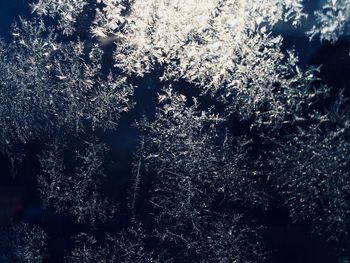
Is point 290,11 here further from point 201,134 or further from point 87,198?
point 87,198

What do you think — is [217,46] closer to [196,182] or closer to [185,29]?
[185,29]

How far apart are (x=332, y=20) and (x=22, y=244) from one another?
35.6 inches

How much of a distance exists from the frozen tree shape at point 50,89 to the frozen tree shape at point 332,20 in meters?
0.41

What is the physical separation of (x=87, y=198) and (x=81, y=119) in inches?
7.5

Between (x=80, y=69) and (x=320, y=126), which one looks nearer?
(x=320, y=126)

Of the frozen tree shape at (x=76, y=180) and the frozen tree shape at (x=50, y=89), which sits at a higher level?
the frozen tree shape at (x=50, y=89)

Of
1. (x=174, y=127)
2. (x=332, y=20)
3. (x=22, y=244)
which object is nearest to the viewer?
(x=332, y=20)

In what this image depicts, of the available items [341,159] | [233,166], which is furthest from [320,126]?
[233,166]

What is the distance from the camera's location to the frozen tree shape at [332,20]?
0.71 m

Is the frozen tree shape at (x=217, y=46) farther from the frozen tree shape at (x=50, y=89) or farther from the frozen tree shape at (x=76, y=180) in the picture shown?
the frozen tree shape at (x=76, y=180)

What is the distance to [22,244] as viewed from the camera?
1017 mm

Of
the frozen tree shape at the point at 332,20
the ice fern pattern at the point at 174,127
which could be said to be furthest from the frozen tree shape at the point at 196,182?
the frozen tree shape at the point at 332,20

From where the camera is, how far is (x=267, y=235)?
825 millimetres

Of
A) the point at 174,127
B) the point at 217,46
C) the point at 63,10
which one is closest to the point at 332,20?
the point at 217,46
